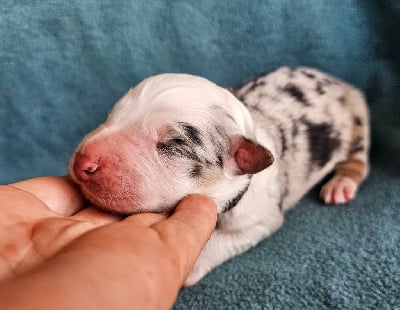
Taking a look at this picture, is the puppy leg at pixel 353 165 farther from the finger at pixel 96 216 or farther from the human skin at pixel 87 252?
the finger at pixel 96 216

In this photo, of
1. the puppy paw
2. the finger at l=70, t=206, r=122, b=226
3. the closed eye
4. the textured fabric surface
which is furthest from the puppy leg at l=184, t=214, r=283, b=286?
the closed eye

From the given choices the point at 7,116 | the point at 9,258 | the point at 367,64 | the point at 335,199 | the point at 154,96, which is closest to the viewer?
the point at 9,258

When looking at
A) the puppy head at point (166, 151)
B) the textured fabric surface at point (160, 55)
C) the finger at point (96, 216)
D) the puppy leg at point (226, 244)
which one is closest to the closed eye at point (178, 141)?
the puppy head at point (166, 151)

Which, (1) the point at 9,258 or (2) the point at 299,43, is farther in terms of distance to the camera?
(2) the point at 299,43

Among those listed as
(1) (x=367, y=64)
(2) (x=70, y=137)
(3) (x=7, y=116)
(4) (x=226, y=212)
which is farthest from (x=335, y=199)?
(3) (x=7, y=116)

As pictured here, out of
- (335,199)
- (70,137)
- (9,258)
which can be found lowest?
(335,199)

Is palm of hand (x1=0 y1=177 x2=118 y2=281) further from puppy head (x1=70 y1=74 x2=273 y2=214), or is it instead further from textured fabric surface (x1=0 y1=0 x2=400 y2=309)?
textured fabric surface (x1=0 y1=0 x2=400 y2=309)

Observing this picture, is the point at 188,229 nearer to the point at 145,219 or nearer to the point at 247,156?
the point at 145,219

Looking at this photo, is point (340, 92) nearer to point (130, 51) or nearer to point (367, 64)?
point (367, 64)
